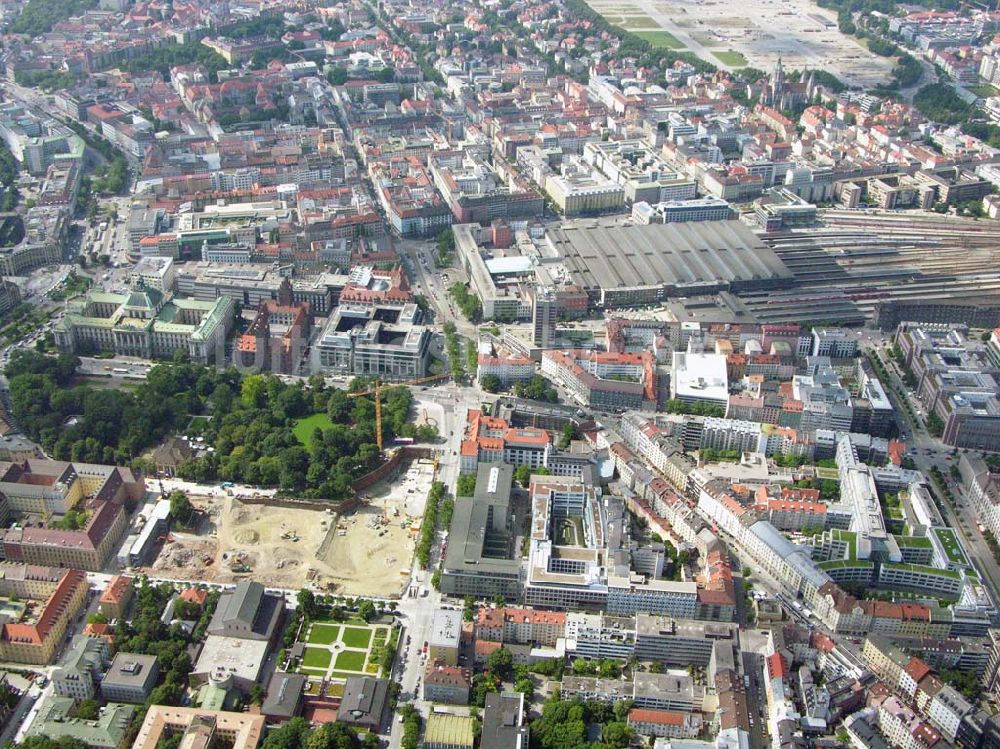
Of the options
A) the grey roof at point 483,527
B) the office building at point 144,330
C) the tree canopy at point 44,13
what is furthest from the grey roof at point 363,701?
the tree canopy at point 44,13

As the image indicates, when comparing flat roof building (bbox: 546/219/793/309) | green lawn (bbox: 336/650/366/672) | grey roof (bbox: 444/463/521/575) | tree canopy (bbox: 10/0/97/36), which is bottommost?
tree canopy (bbox: 10/0/97/36)

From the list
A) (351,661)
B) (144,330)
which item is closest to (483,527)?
(351,661)

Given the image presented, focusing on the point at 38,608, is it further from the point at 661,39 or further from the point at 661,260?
the point at 661,39

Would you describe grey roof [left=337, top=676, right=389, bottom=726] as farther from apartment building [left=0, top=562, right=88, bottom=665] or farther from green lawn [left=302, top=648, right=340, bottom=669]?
apartment building [left=0, top=562, right=88, bottom=665]

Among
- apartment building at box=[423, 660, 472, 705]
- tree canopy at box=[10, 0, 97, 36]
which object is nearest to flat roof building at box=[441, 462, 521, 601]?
apartment building at box=[423, 660, 472, 705]

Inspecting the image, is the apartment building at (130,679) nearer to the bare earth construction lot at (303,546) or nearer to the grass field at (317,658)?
the grass field at (317,658)

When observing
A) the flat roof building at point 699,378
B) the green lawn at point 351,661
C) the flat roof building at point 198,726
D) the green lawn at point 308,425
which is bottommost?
the green lawn at point 308,425

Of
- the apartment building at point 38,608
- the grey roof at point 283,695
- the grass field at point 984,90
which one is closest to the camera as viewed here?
the grey roof at point 283,695
